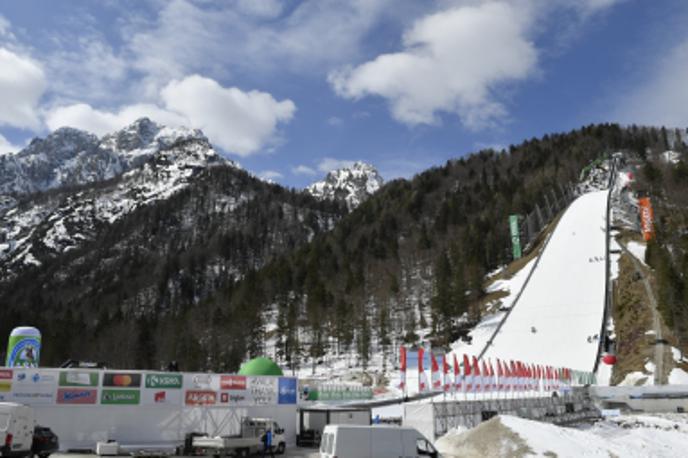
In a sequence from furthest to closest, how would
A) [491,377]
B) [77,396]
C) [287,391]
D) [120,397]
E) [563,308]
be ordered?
[563,308], [491,377], [287,391], [120,397], [77,396]

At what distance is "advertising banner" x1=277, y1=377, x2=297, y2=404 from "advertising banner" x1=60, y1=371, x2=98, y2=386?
29.6 feet

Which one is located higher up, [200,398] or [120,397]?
[120,397]

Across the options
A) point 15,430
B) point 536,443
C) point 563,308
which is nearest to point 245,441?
point 15,430

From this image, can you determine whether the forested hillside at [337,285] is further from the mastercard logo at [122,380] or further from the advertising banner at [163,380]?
the mastercard logo at [122,380]

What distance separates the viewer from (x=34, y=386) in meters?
21.5

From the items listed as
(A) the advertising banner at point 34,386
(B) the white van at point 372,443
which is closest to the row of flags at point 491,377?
(B) the white van at point 372,443

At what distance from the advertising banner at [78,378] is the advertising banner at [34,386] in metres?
0.33

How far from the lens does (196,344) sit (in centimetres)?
8081

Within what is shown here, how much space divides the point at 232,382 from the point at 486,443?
12.3 meters

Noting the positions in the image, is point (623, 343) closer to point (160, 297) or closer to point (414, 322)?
point (414, 322)

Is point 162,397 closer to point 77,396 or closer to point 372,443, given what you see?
point 77,396

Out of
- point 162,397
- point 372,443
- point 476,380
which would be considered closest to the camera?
point 372,443

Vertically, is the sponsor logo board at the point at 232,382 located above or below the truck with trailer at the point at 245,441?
above

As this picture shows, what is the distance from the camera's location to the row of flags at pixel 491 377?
34.1 metres
